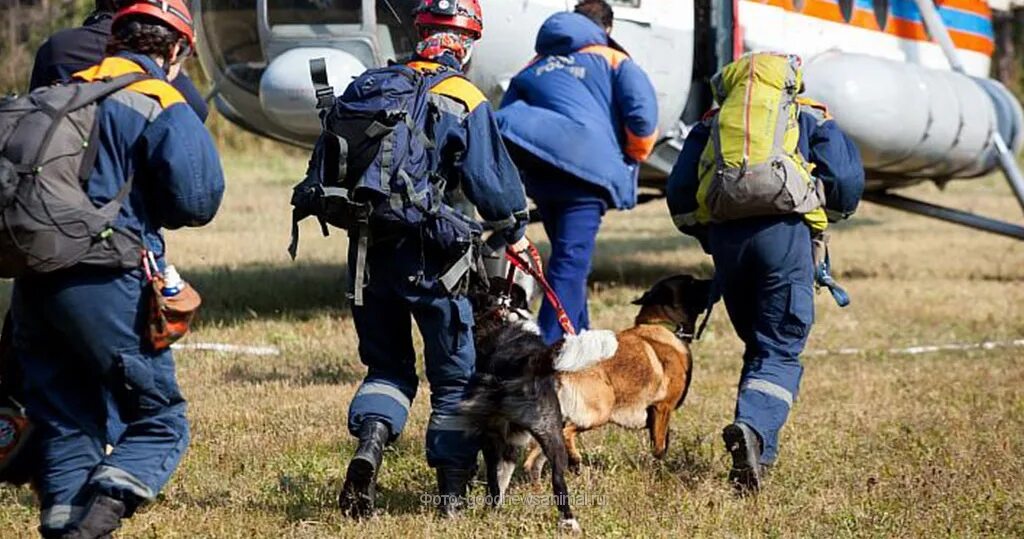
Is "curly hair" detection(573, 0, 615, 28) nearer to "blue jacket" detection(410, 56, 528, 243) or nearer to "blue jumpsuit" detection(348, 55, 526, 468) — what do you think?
"blue jumpsuit" detection(348, 55, 526, 468)

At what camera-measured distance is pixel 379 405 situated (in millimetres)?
5605

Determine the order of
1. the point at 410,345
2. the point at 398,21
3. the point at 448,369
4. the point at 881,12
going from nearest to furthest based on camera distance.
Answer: the point at 448,369 → the point at 410,345 → the point at 398,21 → the point at 881,12

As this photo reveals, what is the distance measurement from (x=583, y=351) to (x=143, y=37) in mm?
1915

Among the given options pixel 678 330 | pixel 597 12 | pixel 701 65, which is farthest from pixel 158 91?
pixel 701 65

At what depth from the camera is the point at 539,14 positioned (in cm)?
977

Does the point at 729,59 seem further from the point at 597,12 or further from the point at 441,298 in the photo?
the point at 441,298


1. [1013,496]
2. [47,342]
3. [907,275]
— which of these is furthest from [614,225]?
[47,342]

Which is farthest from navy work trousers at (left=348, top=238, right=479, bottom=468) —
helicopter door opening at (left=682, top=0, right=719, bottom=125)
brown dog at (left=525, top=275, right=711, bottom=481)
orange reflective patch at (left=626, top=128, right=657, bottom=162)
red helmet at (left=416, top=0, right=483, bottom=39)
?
helicopter door opening at (left=682, top=0, right=719, bottom=125)

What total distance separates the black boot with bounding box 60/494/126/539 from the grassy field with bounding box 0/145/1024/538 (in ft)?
2.93

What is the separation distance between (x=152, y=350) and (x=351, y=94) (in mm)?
1284

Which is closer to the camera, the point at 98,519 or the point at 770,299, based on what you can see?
the point at 98,519

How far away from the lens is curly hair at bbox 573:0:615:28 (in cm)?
866

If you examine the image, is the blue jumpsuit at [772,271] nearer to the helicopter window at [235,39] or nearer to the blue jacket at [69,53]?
the blue jacket at [69,53]

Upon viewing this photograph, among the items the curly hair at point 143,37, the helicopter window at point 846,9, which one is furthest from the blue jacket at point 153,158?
the helicopter window at point 846,9
